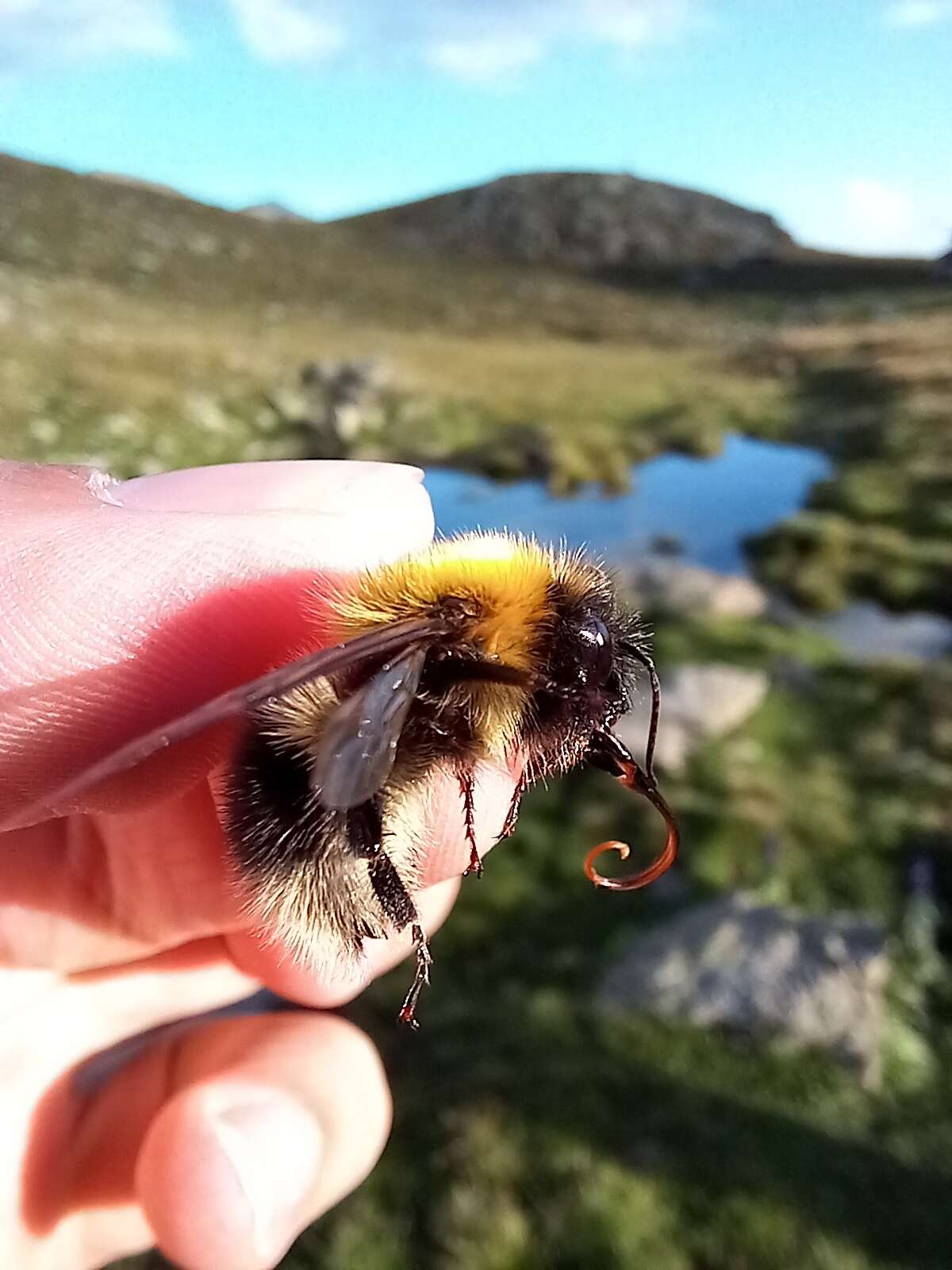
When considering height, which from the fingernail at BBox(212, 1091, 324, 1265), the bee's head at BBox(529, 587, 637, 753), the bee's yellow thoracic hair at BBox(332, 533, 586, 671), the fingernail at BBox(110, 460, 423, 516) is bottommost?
the fingernail at BBox(212, 1091, 324, 1265)

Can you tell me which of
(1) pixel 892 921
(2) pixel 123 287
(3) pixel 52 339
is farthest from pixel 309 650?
(2) pixel 123 287

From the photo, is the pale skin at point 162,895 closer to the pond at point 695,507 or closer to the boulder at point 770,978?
the boulder at point 770,978

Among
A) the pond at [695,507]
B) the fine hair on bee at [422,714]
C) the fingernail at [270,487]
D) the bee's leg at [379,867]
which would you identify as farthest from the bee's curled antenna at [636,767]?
the pond at [695,507]

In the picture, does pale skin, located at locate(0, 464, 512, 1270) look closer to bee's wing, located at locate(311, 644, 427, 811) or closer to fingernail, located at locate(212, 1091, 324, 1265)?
fingernail, located at locate(212, 1091, 324, 1265)

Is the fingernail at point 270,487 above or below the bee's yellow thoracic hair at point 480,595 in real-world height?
above

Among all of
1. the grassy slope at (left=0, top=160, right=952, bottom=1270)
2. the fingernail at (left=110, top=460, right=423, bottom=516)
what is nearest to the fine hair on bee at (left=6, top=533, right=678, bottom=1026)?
the fingernail at (left=110, top=460, right=423, bottom=516)

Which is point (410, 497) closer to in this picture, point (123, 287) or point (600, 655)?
point (600, 655)

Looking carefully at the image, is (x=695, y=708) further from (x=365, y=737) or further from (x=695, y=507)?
(x=365, y=737)

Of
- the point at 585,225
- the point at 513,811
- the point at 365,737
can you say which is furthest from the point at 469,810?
the point at 585,225
